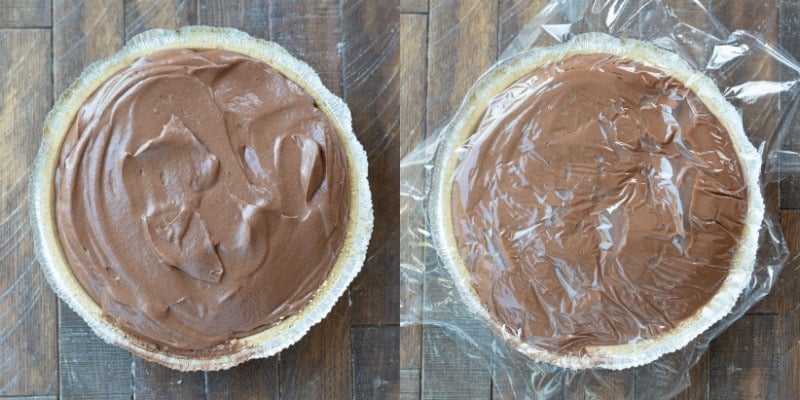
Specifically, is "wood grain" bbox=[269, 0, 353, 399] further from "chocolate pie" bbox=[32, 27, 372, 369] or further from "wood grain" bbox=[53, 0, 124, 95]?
"wood grain" bbox=[53, 0, 124, 95]

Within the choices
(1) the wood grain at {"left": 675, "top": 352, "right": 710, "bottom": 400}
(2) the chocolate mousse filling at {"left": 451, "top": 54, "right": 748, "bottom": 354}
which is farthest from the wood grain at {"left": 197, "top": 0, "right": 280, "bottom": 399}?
(1) the wood grain at {"left": 675, "top": 352, "right": 710, "bottom": 400}

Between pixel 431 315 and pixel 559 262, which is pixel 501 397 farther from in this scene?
pixel 559 262

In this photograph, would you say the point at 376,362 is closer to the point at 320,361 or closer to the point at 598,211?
the point at 320,361

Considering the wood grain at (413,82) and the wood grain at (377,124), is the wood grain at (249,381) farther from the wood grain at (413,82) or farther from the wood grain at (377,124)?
the wood grain at (413,82)

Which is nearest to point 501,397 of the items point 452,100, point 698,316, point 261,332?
point 698,316

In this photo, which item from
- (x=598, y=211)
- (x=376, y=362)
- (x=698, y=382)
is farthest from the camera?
(x=376, y=362)

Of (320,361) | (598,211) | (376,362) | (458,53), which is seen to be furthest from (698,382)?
(458,53)
